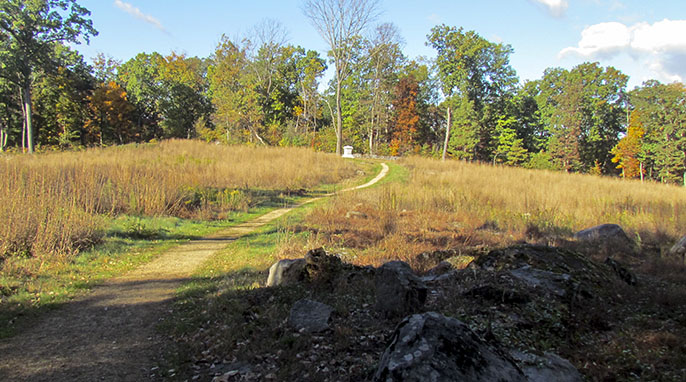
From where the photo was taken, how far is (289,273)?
5398 mm

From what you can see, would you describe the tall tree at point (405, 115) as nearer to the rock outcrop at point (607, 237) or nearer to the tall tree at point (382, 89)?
the tall tree at point (382, 89)

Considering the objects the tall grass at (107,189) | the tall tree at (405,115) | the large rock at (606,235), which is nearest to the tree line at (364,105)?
the tall tree at (405,115)

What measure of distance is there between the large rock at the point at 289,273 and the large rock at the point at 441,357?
337 cm

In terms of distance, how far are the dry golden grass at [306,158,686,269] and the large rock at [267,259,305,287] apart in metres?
1.50

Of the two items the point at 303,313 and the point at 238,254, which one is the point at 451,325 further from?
the point at 238,254

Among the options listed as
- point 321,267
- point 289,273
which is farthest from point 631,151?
point 289,273

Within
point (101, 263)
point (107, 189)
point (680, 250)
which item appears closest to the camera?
point (680, 250)

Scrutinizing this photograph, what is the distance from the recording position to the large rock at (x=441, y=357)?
190 centimetres

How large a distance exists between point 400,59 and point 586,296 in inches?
1849

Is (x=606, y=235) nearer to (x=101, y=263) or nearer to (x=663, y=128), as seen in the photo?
(x=101, y=263)

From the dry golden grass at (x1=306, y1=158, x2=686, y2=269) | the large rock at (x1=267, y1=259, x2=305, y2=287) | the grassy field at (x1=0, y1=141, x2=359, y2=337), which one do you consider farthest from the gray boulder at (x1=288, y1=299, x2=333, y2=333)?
the grassy field at (x1=0, y1=141, x2=359, y2=337)

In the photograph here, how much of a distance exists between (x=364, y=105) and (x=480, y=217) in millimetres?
37831

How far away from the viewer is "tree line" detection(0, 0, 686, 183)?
121 ft

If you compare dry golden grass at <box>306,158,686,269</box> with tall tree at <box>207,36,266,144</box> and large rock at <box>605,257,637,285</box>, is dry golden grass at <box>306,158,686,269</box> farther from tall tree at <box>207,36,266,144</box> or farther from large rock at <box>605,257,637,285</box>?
tall tree at <box>207,36,266,144</box>
